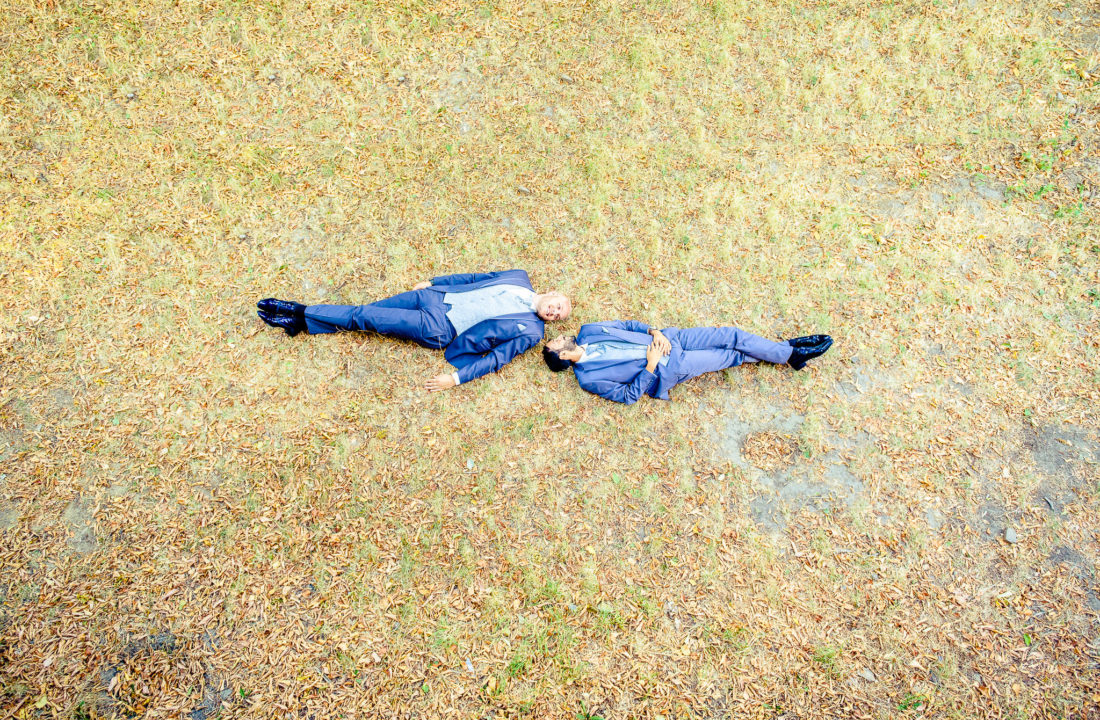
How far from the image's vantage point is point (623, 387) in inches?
253

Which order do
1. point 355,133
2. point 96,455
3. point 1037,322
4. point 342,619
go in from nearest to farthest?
point 342,619 → point 96,455 → point 1037,322 → point 355,133

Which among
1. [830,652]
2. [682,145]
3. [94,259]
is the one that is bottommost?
[830,652]

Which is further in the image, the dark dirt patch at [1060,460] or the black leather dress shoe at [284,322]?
the black leather dress shoe at [284,322]

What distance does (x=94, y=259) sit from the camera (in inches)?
263

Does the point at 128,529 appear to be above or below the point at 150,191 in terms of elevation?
below

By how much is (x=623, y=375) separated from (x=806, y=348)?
2265 mm

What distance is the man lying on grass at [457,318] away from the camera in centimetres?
630

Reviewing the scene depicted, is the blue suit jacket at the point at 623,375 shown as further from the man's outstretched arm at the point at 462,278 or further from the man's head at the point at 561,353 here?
the man's outstretched arm at the point at 462,278

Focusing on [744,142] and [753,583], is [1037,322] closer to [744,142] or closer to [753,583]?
[744,142]

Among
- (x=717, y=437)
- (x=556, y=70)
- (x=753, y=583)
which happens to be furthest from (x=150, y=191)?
(x=753, y=583)

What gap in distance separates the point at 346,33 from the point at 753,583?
9174 mm

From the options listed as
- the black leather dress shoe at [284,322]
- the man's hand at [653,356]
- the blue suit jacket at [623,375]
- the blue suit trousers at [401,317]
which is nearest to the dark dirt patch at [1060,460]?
the blue suit jacket at [623,375]

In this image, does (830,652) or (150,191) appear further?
(150,191)

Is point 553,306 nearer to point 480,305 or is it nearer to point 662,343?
point 480,305
